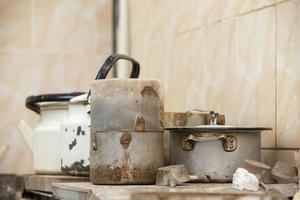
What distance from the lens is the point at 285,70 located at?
5.89 ft

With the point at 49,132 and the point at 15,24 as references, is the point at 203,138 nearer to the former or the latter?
the point at 49,132

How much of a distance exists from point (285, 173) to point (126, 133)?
38cm

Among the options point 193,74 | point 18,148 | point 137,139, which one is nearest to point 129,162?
point 137,139

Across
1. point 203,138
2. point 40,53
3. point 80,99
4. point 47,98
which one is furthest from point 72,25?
point 203,138

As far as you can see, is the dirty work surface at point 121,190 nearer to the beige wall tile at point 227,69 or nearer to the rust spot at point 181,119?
the rust spot at point 181,119

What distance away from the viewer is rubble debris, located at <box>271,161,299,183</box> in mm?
1597

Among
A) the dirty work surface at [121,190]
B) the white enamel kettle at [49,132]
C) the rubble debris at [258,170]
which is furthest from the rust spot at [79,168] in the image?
the rubble debris at [258,170]

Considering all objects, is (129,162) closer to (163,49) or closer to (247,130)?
(247,130)

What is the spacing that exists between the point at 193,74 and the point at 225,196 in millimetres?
1083

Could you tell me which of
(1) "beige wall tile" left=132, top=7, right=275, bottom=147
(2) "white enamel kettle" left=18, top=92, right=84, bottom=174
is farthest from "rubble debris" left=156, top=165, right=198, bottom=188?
(2) "white enamel kettle" left=18, top=92, right=84, bottom=174

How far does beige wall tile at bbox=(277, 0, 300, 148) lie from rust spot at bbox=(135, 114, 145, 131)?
399 mm

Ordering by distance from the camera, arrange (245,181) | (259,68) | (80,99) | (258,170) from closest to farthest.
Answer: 1. (245,181)
2. (258,170)
3. (259,68)
4. (80,99)

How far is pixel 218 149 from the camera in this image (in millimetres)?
1607

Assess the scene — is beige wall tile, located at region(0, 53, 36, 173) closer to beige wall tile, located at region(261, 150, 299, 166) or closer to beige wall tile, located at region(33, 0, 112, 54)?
beige wall tile, located at region(33, 0, 112, 54)
